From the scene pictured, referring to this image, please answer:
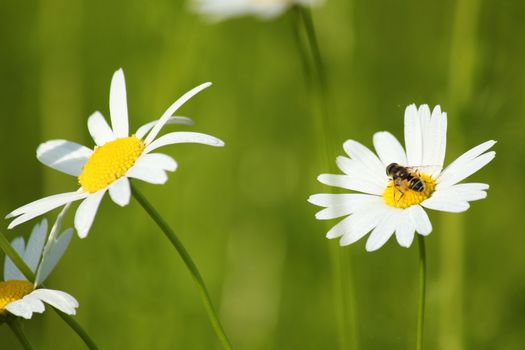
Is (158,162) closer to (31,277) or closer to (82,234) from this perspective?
(82,234)

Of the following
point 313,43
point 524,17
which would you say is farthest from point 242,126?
point 313,43

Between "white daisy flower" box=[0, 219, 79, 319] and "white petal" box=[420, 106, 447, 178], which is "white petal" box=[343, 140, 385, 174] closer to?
"white petal" box=[420, 106, 447, 178]

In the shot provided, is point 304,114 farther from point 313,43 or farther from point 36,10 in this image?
point 313,43

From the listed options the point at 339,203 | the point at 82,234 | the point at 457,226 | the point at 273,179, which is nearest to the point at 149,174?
the point at 82,234

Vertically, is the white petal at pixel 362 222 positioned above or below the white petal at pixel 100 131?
below

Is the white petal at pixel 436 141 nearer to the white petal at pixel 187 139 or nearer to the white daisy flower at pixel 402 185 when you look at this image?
the white daisy flower at pixel 402 185

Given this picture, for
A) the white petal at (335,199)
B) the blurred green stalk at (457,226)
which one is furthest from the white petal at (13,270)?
the blurred green stalk at (457,226)

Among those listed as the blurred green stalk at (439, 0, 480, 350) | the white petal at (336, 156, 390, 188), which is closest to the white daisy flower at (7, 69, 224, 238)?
the white petal at (336, 156, 390, 188)
